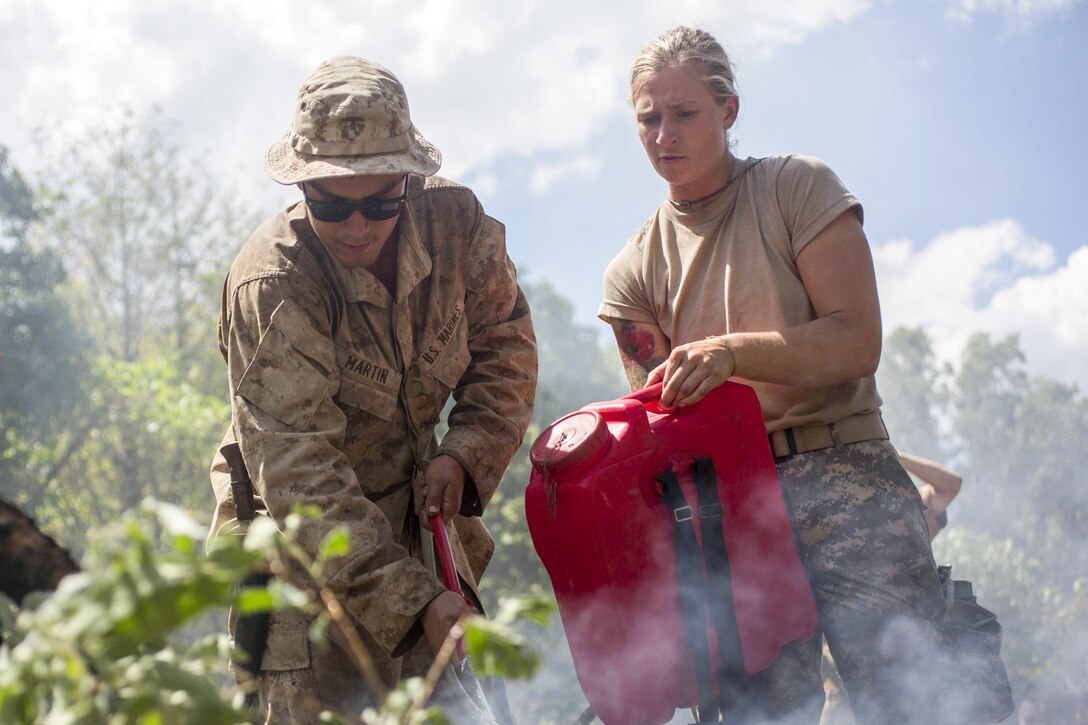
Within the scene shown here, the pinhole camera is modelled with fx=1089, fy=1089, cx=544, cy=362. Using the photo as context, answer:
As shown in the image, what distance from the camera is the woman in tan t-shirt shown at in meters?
2.80

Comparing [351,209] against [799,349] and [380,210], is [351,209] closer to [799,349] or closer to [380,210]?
[380,210]

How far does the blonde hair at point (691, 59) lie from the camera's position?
316cm

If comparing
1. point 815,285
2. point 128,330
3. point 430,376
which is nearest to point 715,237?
point 815,285

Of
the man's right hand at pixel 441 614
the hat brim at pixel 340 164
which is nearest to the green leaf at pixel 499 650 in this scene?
the man's right hand at pixel 441 614

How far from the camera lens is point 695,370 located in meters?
2.75

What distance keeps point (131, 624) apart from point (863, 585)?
222cm

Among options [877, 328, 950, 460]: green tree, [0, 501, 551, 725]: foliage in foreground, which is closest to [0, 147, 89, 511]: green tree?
[0, 501, 551, 725]: foliage in foreground

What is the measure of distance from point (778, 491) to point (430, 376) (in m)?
1.10

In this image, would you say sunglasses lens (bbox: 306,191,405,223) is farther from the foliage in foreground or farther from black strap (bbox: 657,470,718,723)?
the foliage in foreground

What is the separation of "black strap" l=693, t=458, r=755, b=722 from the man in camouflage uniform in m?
Result: 0.65

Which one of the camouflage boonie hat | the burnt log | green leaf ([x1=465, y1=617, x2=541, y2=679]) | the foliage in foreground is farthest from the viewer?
the camouflage boonie hat

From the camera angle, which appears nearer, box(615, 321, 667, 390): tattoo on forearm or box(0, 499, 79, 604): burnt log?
box(0, 499, 79, 604): burnt log

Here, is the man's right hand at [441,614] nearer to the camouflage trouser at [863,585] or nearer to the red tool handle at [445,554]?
the red tool handle at [445,554]

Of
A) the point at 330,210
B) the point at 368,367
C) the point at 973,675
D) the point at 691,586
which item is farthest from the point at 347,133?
the point at 973,675
